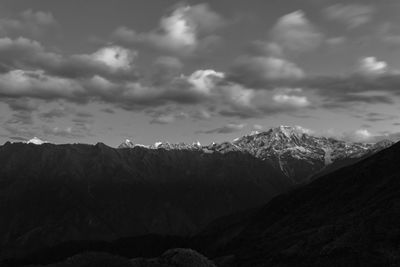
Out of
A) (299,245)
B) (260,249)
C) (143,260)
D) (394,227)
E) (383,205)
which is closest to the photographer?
(143,260)

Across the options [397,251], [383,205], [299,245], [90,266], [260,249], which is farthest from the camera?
[260,249]

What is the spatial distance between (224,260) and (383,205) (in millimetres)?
59786

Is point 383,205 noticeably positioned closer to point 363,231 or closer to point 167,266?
point 363,231

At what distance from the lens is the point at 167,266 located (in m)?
57.5

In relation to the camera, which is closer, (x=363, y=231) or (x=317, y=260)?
(x=317, y=260)

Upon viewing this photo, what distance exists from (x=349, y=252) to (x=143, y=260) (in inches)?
1707

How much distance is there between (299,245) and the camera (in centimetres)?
15400

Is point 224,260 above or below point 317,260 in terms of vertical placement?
below

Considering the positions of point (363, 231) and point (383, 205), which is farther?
point (383, 205)

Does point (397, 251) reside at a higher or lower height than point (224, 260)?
higher

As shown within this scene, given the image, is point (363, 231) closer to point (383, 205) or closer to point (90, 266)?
point (383, 205)

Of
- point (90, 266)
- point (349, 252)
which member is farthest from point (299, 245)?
point (90, 266)

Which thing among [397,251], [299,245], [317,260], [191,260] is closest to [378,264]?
[317,260]

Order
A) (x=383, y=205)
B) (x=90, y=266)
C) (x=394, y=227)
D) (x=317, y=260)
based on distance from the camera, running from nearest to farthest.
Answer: (x=90, y=266)
(x=317, y=260)
(x=394, y=227)
(x=383, y=205)
